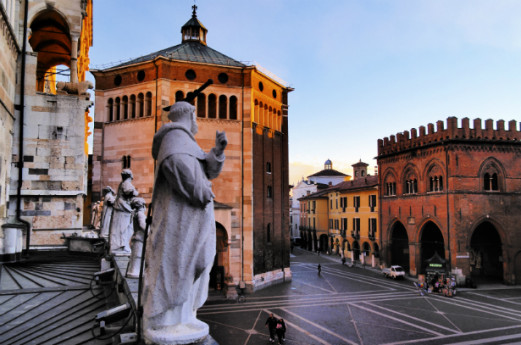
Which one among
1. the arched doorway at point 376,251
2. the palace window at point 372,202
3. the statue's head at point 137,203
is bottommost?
the arched doorway at point 376,251

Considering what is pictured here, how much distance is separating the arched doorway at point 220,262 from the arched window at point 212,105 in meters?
8.03

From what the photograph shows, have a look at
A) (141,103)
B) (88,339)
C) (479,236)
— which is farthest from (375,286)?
(88,339)

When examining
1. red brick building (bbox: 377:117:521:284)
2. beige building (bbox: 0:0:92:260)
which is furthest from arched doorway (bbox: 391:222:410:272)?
beige building (bbox: 0:0:92:260)

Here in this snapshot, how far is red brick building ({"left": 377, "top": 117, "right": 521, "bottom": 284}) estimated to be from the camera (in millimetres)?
31562

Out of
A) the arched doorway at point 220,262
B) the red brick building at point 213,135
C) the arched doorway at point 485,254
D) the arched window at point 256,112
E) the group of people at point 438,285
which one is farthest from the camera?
the arched doorway at point 485,254

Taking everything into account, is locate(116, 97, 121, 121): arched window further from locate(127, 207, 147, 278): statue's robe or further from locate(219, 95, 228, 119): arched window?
locate(127, 207, 147, 278): statue's robe

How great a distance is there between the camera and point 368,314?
21.9 meters

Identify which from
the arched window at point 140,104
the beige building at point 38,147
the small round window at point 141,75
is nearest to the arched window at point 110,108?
the arched window at point 140,104

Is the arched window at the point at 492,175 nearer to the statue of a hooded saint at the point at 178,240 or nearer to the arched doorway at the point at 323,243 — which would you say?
the arched doorway at the point at 323,243

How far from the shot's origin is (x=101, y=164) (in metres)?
29.5

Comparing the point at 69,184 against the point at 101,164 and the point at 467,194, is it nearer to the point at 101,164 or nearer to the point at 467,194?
the point at 101,164

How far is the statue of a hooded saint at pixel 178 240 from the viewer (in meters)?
3.50

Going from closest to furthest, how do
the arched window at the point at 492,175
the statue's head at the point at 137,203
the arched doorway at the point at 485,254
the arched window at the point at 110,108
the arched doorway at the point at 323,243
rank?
the statue's head at the point at 137,203 < the arched window at the point at 110,108 < the arched window at the point at 492,175 < the arched doorway at the point at 485,254 < the arched doorway at the point at 323,243

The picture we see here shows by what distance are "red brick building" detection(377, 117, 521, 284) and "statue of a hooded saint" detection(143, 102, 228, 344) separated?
31.7 metres
